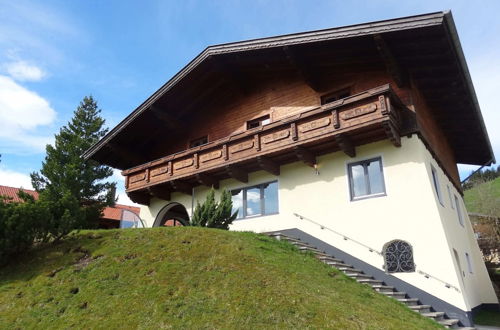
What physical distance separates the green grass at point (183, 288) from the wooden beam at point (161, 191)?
7.05 meters

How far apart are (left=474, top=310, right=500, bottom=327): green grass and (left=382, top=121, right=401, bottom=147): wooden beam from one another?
5.69 metres

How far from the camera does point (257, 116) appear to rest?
15555 millimetres

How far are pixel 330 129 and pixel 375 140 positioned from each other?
1571 millimetres

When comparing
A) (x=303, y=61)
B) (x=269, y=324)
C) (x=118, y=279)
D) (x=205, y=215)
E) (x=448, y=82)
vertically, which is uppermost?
(x=303, y=61)

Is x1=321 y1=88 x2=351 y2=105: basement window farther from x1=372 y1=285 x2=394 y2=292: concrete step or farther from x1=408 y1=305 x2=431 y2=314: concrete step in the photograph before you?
x1=408 y1=305 x2=431 y2=314: concrete step

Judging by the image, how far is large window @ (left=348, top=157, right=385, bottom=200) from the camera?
1175cm

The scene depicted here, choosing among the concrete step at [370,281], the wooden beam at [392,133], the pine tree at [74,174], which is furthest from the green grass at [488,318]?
the pine tree at [74,174]

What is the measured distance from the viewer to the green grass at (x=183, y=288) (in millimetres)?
6238

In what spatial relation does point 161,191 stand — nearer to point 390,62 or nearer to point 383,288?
point 383,288

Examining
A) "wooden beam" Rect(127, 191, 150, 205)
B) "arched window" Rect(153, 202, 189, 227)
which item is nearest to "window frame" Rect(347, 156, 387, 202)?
"arched window" Rect(153, 202, 189, 227)

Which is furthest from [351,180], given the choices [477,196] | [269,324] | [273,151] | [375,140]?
[477,196]

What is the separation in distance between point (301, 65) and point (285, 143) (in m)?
2.92

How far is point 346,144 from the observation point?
464 inches

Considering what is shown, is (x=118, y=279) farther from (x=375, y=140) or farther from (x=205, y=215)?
(x=375, y=140)
